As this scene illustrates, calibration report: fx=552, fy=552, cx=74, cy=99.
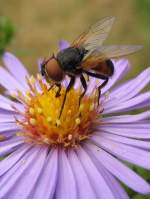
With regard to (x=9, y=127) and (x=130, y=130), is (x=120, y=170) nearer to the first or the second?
(x=130, y=130)

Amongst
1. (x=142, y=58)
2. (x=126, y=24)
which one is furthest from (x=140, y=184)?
(x=126, y=24)

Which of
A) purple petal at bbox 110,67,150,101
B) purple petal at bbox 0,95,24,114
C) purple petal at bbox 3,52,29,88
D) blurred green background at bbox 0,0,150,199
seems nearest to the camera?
purple petal at bbox 110,67,150,101

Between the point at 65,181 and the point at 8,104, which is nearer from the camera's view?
the point at 65,181

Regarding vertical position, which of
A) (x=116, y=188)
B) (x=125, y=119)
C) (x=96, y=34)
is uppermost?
(x=96, y=34)

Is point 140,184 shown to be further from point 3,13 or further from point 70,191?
point 3,13

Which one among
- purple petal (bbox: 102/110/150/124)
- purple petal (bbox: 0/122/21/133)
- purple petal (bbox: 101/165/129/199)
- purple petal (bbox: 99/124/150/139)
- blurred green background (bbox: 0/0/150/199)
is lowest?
purple petal (bbox: 101/165/129/199)

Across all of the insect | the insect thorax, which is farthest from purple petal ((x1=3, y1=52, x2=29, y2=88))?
the insect thorax

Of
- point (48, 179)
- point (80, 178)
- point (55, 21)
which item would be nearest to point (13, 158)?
point (48, 179)

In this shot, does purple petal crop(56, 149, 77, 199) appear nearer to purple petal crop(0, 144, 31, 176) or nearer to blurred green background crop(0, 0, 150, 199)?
purple petal crop(0, 144, 31, 176)
